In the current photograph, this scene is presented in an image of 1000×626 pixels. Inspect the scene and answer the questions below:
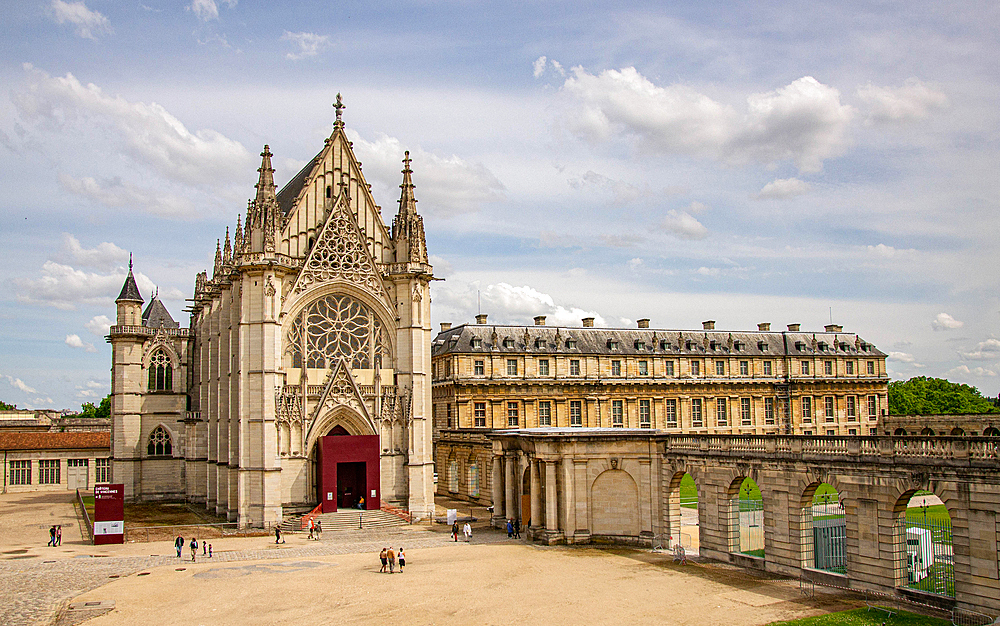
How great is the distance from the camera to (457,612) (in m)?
27.1

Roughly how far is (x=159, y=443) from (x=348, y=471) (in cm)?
2325

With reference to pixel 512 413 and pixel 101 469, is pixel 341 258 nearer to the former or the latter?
pixel 512 413

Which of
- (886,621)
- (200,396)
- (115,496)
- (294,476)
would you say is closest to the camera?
(886,621)

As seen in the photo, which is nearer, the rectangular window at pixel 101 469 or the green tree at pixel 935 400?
the rectangular window at pixel 101 469

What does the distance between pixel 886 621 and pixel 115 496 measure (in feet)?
120

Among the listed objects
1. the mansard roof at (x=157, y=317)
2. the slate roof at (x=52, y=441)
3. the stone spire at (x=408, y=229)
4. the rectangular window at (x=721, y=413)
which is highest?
the stone spire at (x=408, y=229)

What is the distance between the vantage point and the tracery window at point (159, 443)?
205 ft

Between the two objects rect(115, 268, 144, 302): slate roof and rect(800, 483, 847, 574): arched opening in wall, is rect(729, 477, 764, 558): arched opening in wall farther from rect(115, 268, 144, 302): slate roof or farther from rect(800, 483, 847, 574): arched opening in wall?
rect(115, 268, 144, 302): slate roof

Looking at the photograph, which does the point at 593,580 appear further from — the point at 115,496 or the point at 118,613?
the point at 115,496

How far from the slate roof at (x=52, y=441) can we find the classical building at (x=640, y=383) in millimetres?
31933

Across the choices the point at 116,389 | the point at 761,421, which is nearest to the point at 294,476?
the point at 116,389

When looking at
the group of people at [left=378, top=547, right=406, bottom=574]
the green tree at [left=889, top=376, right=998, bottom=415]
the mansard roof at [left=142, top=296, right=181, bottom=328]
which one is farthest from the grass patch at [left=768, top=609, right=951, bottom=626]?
the green tree at [left=889, top=376, right=998, bottom=415]

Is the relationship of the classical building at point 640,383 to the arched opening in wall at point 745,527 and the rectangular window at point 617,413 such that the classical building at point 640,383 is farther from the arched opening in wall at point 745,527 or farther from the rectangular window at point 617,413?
the arched opening in wall at point 745,527

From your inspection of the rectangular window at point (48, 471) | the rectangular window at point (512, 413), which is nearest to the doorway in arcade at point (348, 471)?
the rectangular window at point (512, 413)
